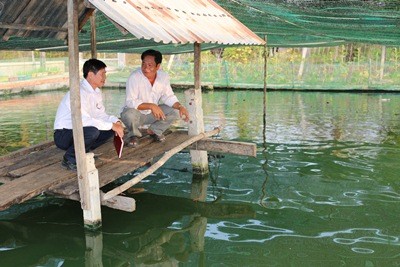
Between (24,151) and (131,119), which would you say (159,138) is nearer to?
A: (131,119)

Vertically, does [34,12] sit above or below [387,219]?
above

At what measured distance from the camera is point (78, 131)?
4457 mm

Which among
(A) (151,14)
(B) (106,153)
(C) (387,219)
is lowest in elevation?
(C) (387,219)

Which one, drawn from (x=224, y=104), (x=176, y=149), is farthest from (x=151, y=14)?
(x=224, y=104)

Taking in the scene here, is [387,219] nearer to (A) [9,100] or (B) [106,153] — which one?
(B) [106,153]

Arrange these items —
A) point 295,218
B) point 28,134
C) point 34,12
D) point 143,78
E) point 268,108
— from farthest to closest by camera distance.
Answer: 1. point 268,108
2. point 28,134
3. point 143,78
4. point 34,12
5. point 295,218

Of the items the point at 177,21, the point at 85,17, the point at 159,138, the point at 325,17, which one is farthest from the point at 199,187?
the point at 325,17

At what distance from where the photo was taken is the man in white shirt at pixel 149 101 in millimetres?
6066

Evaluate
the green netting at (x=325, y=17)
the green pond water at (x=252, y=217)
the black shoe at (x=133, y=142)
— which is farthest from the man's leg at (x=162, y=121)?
the green netting at (x=325, y=17)

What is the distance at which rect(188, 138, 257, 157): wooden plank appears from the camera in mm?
6492

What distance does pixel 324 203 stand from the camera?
584 cm

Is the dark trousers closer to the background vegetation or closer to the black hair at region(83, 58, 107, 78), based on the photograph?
the black hair at region(83, 58, 107, 78)

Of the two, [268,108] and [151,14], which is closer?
[151,14]

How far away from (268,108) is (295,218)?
9.76m
